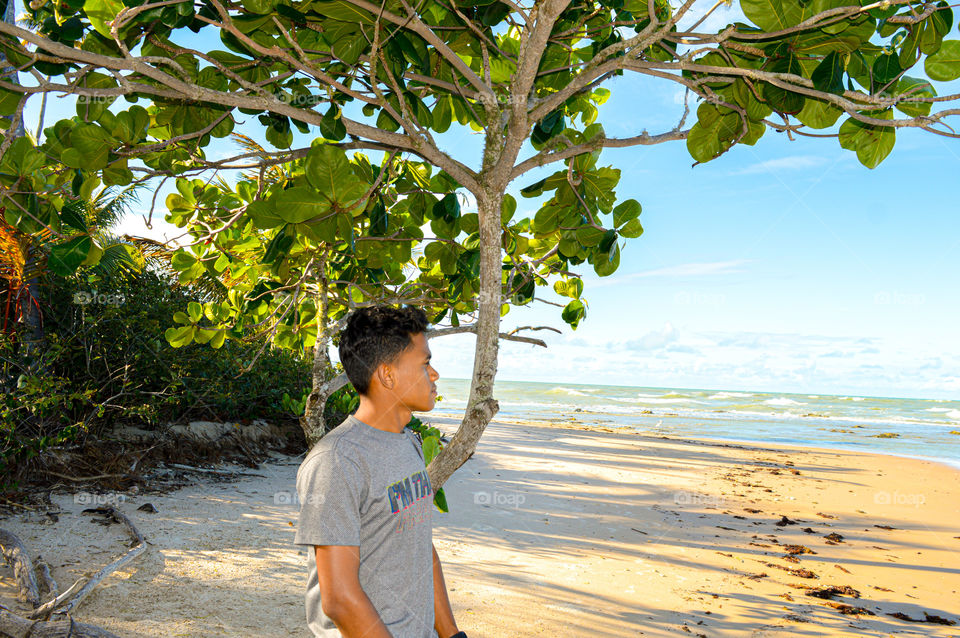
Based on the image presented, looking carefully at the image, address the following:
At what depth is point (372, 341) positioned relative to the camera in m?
1.69

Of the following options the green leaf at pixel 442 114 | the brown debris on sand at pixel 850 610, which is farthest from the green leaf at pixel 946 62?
the brown debris on sand at pixel 850 610

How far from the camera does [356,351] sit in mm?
1704

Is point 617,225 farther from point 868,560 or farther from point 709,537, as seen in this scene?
point 868,560

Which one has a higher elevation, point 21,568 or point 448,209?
point 448,209

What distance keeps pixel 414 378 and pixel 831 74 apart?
1.68m

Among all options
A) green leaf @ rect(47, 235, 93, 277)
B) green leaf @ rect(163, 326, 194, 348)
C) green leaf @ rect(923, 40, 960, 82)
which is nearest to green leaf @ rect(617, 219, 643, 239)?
green leaf @ rect(923, 40, 960, 82)

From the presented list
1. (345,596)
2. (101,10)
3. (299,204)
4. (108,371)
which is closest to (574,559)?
(345,596)

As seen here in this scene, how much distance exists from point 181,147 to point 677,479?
1022 centimetres

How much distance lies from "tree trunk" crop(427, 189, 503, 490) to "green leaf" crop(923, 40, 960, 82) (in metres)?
1.47

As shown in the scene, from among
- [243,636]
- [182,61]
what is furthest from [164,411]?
[182,61]

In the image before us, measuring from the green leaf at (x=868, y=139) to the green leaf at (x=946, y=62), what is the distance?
0.21 meters

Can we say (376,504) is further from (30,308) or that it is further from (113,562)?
(30,308)

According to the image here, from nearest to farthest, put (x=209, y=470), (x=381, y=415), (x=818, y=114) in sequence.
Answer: (x=381, y=415)
(x=818, y=114)
(x=209, y=470)

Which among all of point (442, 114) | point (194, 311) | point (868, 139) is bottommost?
point (194, 311)
